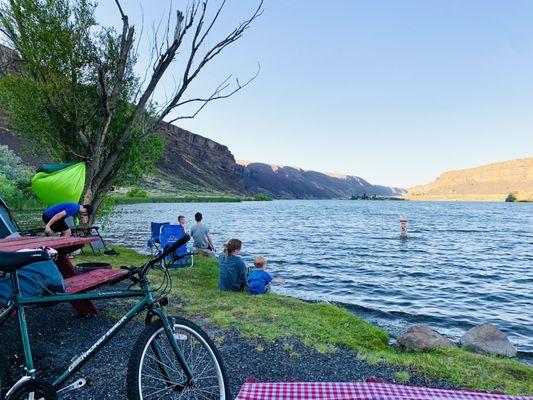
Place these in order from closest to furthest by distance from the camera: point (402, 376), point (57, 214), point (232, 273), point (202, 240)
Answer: point (402, 376)
point (57, 214)
point (232, 273)
point (202, 240)

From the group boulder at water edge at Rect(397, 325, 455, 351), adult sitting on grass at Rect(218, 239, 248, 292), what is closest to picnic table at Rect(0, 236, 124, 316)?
adult sitting on grass at Rect(218, 239, 248, 292)

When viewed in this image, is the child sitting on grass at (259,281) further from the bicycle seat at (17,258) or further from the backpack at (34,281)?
the bicycle seat at (17,258)

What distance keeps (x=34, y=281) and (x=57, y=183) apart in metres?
9.98

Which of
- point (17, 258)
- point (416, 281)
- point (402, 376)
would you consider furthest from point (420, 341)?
point (416, 281)

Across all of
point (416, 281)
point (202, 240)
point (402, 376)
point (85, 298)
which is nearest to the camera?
point (85, 298)

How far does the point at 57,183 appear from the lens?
43.9 feet

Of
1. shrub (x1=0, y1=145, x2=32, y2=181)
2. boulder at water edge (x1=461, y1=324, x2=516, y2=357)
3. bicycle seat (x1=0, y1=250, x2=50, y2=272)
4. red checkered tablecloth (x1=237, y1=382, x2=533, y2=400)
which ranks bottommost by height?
boulder at water edge (x1=461, y1=324, x2=516, y2=357)

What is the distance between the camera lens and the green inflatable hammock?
43.4ft

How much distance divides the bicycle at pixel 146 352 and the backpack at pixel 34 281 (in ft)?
3.01

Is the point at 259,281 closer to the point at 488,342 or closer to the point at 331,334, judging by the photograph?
the point at 331,334

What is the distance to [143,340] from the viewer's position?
11.9ft

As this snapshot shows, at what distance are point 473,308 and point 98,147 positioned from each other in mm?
17425

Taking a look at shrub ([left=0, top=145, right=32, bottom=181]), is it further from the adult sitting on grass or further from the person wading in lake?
the adult sitting on grass

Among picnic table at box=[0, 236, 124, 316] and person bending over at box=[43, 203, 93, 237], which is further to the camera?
person bending over at box=[43, 203, 93, 237]
